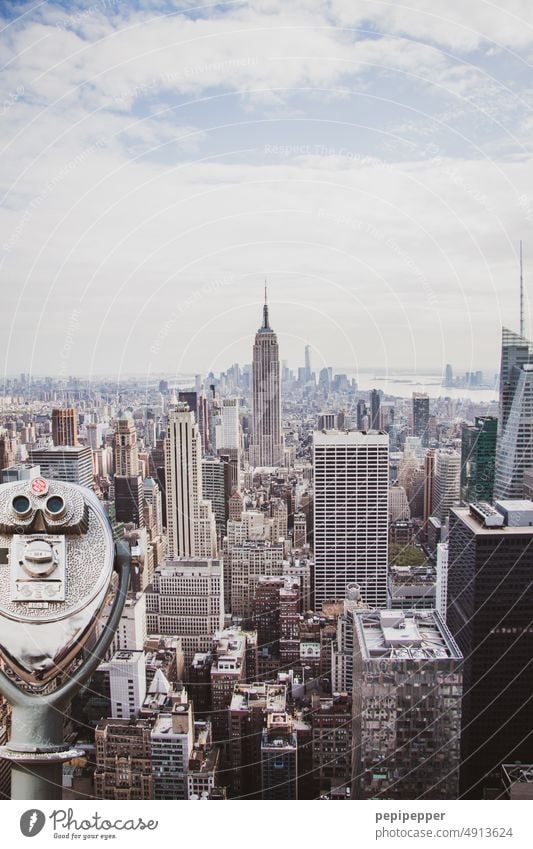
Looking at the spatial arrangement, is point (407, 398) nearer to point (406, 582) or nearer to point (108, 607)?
point (406, 582)

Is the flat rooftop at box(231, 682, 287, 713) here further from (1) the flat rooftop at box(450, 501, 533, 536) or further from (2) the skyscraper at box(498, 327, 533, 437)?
(2) the skyscraper at box(498, 327, 533, 437)

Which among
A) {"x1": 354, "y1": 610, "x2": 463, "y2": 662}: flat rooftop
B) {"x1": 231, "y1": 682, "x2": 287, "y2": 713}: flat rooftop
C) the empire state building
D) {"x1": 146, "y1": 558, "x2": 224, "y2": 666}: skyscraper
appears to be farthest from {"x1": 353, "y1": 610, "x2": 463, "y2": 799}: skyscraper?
the empire state building

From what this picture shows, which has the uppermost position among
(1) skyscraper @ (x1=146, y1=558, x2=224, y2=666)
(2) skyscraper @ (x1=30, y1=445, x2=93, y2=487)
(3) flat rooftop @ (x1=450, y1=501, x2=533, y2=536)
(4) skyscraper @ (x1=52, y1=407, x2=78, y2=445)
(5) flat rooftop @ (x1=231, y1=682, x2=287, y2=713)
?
(4) skyscraper @ (x1=52, y1=407, x2=78, y2=445)

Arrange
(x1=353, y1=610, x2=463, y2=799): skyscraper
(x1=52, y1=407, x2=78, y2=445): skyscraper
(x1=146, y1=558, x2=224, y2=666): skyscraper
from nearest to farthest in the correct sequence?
1. (x1=353, y1=610, x2=463, y2=799): skyscraper
2. (x1=52, y1=407, x2=78, y2=445): skyscraper
3. (x1=146, y1=558, x2=224, y2=666): skyscraper

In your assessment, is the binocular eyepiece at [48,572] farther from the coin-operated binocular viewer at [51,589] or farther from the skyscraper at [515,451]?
the skyscraper at [515,451]

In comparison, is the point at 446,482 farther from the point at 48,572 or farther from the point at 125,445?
the point at 48,572

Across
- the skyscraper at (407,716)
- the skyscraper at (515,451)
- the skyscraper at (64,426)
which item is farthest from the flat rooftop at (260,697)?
the skyscraper at (515,451)
